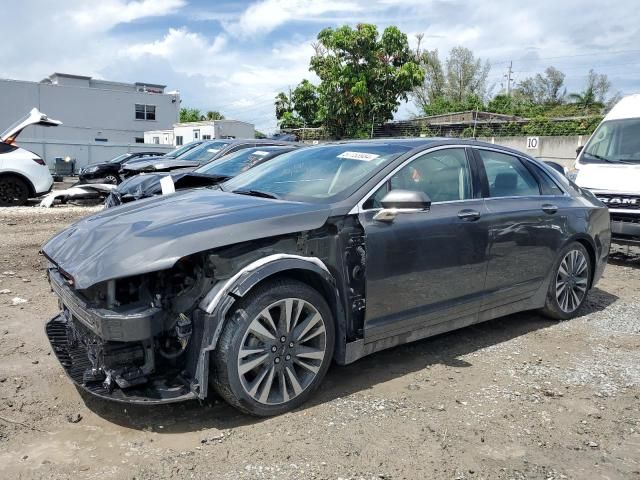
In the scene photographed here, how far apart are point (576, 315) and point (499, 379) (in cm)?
202

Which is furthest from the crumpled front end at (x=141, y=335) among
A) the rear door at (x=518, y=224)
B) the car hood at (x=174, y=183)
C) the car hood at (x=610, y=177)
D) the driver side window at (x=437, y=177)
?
the car hood at (x=610, y=177)

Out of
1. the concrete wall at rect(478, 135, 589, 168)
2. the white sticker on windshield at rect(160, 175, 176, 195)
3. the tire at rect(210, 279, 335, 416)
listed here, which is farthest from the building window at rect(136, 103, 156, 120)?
the tire at rect(210, 279, 335, 416)

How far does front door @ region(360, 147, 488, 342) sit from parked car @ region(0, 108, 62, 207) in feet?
35.9

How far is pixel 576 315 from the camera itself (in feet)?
18.6

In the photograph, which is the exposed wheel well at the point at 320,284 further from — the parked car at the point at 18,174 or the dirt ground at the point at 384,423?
the parked car at the point at 18,174

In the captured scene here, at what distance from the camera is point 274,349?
335cm

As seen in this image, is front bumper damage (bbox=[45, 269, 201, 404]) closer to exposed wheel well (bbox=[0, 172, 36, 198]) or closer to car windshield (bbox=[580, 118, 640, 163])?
car windshield (bbox=[580, 118, 640, 163])

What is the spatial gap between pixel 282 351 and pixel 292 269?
492 millimetres

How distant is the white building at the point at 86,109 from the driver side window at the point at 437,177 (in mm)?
35208

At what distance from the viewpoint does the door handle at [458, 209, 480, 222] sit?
170 inches

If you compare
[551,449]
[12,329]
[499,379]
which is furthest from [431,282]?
[12,329]

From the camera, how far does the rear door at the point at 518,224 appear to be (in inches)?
181

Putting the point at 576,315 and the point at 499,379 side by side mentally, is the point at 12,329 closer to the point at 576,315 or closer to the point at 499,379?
the point at 499,379

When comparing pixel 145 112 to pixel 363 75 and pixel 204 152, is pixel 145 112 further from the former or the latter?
pixel 204 152
